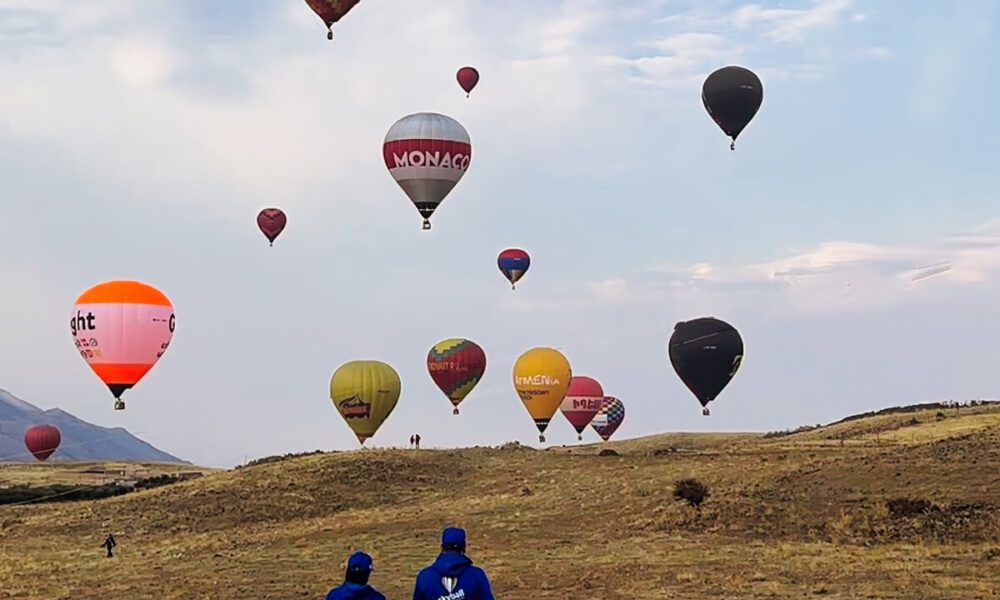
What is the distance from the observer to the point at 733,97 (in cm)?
6569

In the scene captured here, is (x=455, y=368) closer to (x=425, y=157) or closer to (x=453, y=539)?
(x=425, y=157)

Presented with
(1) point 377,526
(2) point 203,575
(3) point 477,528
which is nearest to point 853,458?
(3) point 477,528

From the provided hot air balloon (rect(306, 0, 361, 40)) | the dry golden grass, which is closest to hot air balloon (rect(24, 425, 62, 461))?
the dry golden grass

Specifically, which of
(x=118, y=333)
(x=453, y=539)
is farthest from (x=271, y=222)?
(x=453, y=539)

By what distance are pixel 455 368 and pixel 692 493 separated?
109 feet

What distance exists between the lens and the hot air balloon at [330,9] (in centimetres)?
5822

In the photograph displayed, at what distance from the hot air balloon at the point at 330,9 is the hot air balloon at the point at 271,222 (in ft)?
66.5

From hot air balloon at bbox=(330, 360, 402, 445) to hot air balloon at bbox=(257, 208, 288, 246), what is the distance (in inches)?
403

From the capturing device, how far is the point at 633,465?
64.3m

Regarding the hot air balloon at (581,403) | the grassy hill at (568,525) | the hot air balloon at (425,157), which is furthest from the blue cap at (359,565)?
the hot air balloon at (581,403)

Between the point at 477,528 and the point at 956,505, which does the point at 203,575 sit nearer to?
the point at 477,528

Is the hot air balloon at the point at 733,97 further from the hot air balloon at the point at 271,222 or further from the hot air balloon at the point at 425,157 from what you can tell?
the hot air balloon at the point at 271,222

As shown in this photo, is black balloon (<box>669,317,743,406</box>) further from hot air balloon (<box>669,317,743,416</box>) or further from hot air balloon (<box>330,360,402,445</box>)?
hot air balloon (<box>330,360,402,445</box>)

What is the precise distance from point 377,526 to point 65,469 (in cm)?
5556
